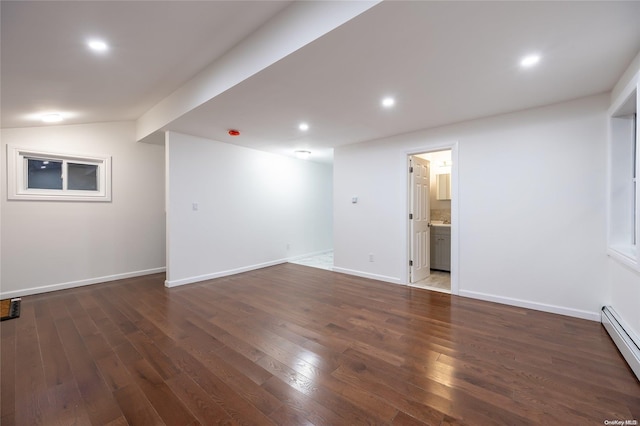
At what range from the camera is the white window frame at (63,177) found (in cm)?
367

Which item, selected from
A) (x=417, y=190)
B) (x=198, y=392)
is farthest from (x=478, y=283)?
(x=198, y=392)

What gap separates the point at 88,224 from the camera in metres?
4.30

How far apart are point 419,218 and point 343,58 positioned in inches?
120

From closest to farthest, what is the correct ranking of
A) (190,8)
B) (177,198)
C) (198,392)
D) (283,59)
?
(198,392)
(190,8)
(283,59)
(177,198)

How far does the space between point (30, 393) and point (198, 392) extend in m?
1.13

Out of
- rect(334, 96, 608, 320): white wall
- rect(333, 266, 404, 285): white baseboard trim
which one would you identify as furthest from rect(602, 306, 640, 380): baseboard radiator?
rect(333, 266, 404, 285): white baseboard trim

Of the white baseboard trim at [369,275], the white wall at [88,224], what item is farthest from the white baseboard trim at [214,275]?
the white baseboard trim at [369,275]

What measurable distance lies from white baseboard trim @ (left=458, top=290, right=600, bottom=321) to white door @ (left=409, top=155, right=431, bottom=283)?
0.86m

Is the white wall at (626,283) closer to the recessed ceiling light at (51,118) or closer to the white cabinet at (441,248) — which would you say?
the white cabinet at (441,248)

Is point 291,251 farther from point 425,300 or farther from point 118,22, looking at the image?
point 118,22

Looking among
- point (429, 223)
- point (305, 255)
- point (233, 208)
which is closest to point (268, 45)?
point (233, 208)

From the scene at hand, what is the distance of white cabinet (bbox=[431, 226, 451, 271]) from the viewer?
4965 millimetres

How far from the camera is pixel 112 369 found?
1.99 metres

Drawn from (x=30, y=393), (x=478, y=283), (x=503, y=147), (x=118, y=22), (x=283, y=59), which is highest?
(x=118, y=22)
